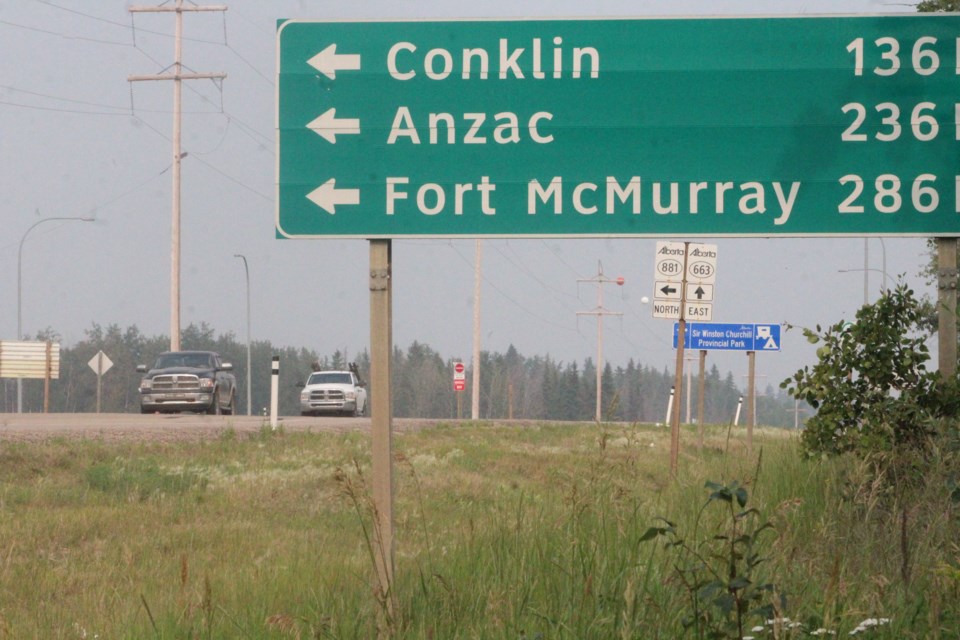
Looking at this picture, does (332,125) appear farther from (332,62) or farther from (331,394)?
(331,394)

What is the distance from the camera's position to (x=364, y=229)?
6672mm

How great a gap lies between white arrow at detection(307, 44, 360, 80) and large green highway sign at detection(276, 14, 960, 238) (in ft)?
0.04

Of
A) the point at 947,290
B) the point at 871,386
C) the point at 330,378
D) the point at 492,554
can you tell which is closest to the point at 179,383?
the point at 330,378

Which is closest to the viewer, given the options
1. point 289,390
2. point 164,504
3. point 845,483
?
point 845,483

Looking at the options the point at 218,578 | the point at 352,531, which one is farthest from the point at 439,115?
the point at 352,531

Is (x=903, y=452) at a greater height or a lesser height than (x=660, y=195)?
lesser

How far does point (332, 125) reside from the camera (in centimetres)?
676

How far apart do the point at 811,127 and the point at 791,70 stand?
33cm

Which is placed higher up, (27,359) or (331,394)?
(27,359)

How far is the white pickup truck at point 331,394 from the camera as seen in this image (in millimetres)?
47344

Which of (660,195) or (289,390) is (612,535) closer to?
(660,195)

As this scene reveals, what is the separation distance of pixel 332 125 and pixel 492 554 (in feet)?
7.98

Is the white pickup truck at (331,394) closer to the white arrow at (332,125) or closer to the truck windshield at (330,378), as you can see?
the truck windshield at (330,378)

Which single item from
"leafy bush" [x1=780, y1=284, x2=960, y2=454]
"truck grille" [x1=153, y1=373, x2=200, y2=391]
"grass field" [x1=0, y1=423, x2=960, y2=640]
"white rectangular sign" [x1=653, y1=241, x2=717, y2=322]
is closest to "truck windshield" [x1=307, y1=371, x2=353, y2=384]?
"truck grille" [x1=153, y1=373, x2=200, y2=391]
